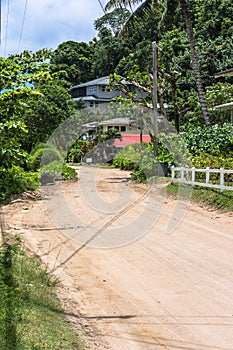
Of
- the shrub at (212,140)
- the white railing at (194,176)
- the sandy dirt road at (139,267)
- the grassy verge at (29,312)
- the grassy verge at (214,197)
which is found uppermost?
the shrub at (212,140)

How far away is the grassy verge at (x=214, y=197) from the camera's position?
1686 centimetres

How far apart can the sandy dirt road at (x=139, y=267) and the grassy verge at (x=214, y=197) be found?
0.38m

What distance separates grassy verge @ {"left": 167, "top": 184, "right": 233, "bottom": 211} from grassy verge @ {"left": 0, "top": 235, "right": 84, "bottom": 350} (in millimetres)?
8747

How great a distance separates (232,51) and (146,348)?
131ft

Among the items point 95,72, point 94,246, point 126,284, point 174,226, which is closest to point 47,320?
point 126,284

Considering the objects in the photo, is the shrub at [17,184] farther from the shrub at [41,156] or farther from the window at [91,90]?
the window at [91,90]

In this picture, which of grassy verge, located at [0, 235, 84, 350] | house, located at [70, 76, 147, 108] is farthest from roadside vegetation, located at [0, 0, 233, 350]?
house, located at [70, 76, 147, 108]

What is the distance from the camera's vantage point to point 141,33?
2386 inches

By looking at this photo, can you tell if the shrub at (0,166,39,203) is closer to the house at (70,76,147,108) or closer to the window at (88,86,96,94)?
the house at (70,76,147,108)

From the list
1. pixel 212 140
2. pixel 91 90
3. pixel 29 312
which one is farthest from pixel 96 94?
pixel 29 312

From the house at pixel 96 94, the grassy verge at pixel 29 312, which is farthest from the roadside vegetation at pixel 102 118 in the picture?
the house at pixel 96 94

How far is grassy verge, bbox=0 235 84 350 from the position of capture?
5.84m

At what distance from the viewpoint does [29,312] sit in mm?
6824

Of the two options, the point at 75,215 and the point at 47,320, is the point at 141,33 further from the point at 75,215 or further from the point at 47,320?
the point at 47,320
